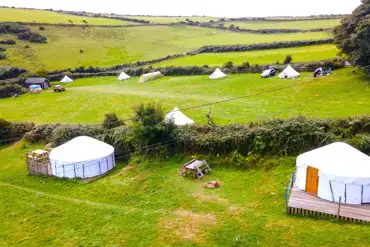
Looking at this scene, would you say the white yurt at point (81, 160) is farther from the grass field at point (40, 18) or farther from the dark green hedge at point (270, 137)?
the grass field at point (40, 18)

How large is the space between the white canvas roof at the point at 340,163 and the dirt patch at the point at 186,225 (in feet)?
21.3

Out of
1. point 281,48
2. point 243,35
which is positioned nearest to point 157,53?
point 243,35

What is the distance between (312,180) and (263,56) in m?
52.9

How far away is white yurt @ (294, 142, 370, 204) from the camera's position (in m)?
19.2

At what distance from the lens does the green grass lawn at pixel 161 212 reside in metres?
17.8

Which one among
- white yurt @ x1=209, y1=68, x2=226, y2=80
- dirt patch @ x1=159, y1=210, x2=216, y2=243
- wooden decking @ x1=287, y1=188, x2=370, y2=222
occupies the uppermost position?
white yurt @ x1=209, y1=68, x2=226, y2=80

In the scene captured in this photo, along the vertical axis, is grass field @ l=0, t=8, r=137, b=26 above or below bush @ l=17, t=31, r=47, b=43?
above

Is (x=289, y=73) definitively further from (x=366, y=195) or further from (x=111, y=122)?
(x=366, y=195)

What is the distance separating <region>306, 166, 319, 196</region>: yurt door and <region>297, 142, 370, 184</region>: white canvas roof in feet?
0.90

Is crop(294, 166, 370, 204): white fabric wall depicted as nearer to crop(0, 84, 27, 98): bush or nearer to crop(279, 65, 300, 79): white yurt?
crop(279, 65, 300, 79): white yurt

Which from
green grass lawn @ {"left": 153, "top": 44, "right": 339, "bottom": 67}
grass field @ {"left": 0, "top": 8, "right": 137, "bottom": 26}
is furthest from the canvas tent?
grass field @ {"left": 0, "top": 8, "right": 137, "bottom": 26}

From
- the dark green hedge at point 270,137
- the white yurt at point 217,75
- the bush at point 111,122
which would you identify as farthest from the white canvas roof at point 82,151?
the white yurt at point 217,75

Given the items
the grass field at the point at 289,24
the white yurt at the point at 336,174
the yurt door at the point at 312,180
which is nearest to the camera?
the white yurt at the point at 336,174

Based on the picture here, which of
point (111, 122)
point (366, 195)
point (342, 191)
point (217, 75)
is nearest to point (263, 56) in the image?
point (217, 75)
